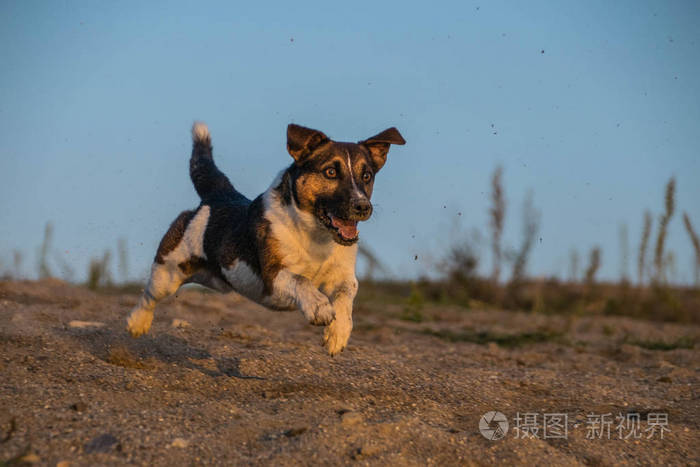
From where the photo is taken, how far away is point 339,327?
18.0ft

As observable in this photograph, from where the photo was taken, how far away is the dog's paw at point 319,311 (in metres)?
5.15

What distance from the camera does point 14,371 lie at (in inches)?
216

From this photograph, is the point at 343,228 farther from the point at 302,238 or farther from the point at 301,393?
the point at 301,393

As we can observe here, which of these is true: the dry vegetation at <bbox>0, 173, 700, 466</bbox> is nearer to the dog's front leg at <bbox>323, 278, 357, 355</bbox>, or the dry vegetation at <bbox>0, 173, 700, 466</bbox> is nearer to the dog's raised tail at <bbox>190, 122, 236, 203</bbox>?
the dog's front leg at <bbox>323, 278, 357, 355</bbox>

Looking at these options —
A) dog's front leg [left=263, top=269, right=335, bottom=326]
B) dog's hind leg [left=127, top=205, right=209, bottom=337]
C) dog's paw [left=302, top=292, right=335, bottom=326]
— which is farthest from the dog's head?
dog's hind leg [left=127, top=205, right=209, bottom=337]

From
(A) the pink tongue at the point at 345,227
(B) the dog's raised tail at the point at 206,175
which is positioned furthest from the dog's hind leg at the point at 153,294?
(A) the pink tongue at the point at 345,227

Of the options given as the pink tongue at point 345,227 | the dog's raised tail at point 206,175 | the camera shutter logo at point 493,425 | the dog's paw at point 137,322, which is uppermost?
the dog's raised tail at point 206,175

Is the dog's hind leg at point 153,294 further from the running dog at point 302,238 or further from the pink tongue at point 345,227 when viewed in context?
the pink tongue at point 345,227

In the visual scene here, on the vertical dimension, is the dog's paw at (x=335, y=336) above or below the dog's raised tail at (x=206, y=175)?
below

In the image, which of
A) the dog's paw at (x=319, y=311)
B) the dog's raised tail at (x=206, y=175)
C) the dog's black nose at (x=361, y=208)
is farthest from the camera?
the dog's raised tail at (x=206, y=175)

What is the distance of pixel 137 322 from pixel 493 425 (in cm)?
321

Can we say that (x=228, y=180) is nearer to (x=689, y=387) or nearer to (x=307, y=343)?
(x=307, y=343)

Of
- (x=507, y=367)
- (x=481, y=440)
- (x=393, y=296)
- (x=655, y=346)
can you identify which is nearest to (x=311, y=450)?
(x=481, y=440)

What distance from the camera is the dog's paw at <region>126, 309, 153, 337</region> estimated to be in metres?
6.70
